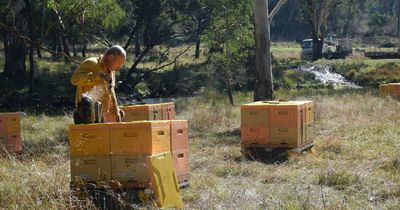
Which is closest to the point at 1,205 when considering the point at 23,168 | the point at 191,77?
the point at 23,168

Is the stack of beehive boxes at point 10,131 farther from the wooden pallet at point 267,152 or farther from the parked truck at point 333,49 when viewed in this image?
the parked truck at point 333,49

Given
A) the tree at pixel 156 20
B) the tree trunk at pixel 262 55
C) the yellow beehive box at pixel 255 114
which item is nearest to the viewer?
the yellow beehive box at pixel 255 114

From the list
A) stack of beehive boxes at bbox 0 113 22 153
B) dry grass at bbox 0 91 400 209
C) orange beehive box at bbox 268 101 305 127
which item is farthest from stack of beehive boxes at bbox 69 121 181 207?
stack of beehive boxes at bbox 0 113 22 153

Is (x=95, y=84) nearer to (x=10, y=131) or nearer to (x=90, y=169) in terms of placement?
(x=90, y=169)

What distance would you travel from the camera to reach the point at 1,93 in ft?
104

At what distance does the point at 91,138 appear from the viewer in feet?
27.8

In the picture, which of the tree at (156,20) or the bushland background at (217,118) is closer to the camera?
the bushland background at (217,118)

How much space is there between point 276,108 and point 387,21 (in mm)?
79459

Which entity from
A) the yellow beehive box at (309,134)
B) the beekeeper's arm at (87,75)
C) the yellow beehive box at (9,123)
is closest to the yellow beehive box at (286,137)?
the yellow beehive box at (309,134)

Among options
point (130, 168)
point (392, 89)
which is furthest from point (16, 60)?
point (130, 168)

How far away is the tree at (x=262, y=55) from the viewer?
792 inches

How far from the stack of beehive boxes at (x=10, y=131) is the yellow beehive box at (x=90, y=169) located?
6.65m

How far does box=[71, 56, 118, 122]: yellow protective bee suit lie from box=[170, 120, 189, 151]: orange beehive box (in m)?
0.92

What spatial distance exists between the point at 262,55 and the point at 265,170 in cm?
936
